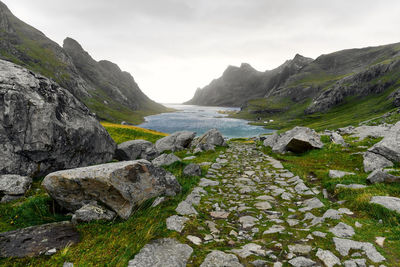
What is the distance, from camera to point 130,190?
6172 millimetres

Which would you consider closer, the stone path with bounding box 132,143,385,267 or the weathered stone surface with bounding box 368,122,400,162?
the stone path with bounding box 132,143,385,267

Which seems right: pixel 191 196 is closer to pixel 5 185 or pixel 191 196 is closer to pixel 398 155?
pixel 5 185

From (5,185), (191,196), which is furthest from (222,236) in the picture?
(5,185)

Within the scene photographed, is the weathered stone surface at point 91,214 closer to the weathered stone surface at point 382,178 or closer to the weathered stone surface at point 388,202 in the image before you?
the weathered stone surface at point 388,202

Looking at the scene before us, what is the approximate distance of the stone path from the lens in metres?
4.16

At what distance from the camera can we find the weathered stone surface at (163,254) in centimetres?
397

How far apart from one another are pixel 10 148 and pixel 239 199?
10694 mm

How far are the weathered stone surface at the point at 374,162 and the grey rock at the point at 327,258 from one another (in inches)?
320

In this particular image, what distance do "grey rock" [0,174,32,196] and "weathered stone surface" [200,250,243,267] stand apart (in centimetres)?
773

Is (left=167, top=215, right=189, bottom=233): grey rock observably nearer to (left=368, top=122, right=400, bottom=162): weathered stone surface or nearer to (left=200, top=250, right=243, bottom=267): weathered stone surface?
(left=200, top=250, right=243, bottom=267): weathered stone surface

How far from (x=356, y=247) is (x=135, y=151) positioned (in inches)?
632

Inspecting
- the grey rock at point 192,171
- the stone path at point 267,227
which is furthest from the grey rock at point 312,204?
the grey rock at point 192,171

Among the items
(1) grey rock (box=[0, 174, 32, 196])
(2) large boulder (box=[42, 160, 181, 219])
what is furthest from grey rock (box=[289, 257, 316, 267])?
(1) grey rock (box=[0, 174, 32, 196])

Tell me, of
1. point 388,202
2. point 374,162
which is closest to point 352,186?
point 388,202
